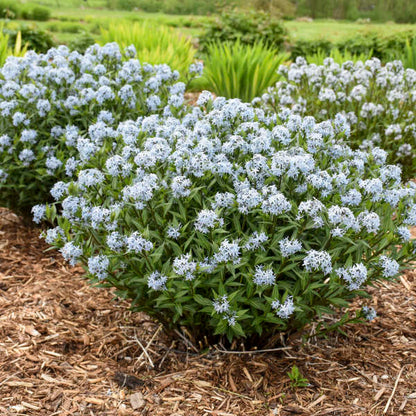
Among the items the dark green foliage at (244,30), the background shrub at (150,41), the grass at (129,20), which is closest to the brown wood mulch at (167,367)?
the background shrub at (150,41)

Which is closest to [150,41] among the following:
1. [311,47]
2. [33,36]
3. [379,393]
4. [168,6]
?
[33,36]

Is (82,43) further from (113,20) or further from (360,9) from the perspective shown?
(360,9)

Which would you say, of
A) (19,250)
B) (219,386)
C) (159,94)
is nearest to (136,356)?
(219,386)

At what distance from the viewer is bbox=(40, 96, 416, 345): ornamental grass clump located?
2.88 m

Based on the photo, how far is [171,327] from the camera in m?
3.46

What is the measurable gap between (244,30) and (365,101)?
9039 millimetres

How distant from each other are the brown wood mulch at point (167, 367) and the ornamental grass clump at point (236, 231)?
28 centimetres

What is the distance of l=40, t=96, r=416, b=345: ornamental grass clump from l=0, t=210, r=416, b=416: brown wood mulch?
283 millimetres

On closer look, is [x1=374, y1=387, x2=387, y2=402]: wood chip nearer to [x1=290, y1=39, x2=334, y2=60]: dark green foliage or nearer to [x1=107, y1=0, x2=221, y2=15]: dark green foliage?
[x1=290, y1=39, x2=334, y2=60]: dark green foliage

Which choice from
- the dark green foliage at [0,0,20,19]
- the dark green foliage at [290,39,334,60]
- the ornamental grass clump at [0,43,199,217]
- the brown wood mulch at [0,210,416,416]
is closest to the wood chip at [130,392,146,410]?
the brown wood mulch at [0,210,416,416]

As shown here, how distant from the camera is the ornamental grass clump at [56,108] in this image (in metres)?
4.47

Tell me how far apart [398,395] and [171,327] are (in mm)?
1488

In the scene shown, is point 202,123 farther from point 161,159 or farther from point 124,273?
point 124,273

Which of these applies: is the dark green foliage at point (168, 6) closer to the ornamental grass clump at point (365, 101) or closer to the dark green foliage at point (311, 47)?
the dark green foliage at point (311, 47)
